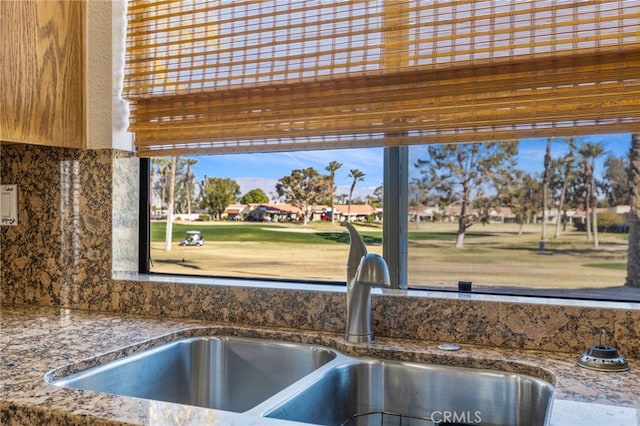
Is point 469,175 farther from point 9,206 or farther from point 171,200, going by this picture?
point 9,206

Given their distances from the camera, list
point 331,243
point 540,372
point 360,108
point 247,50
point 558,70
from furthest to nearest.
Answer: point 331,243 → point 247,50 → point 360,108 → point 558,70 → point 540,372

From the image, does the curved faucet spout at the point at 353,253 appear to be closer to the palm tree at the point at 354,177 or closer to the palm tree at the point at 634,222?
the palm tree at the point at 354,177

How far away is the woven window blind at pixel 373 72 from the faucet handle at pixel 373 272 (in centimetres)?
31

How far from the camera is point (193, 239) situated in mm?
1883

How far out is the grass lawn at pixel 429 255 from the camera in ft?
4.80

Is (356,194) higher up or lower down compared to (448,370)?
higher up

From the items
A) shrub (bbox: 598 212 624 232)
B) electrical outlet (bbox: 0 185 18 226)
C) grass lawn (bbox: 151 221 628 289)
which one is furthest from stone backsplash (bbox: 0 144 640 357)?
shrub (bbox: 598 212 624 232)

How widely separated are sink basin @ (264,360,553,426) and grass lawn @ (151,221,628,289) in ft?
1.18

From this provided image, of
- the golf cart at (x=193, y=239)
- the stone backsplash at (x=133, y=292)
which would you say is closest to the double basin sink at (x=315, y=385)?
the stone backsplash at (x=133, y=292)

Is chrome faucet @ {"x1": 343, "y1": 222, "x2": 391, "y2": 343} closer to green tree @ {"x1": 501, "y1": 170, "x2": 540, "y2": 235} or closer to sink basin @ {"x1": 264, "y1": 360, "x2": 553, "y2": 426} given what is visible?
sink basin @ {"x1": 264, "y1": 360, "x2": 553, "y2": 426}

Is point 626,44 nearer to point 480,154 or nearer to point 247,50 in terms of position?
point 480,154

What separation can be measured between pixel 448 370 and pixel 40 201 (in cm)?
137

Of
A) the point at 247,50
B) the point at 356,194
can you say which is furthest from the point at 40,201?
the point at 356,194

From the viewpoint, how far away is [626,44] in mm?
1201
